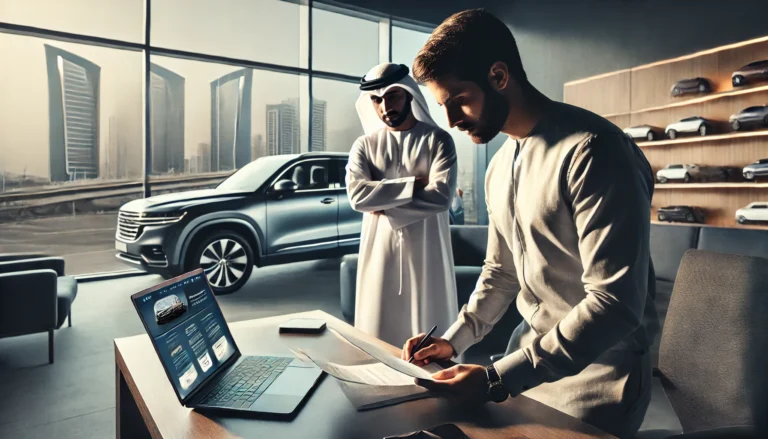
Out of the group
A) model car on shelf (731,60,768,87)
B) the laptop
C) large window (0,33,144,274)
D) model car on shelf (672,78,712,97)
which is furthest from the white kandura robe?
large window (0,33,144,274)

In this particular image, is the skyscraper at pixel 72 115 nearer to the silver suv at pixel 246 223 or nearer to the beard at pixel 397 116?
the silver suv at pixel 246 223

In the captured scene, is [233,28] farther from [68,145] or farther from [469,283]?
[469,283]

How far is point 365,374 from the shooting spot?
0.91m

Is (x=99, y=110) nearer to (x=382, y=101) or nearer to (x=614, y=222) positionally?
(x=382, y=101)

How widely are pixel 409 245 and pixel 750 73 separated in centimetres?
378

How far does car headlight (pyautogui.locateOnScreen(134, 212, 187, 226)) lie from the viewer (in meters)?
4.49

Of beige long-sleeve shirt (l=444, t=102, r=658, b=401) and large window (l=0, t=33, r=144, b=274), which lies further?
large window (l=0, t=33, r=144, b=274)

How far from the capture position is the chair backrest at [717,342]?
3.16ft

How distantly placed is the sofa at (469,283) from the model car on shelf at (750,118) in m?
2.54

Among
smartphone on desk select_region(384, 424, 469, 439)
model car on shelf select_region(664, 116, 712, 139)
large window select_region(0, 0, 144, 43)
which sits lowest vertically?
smartphone on desk select_region(384, 424, 469, 439)

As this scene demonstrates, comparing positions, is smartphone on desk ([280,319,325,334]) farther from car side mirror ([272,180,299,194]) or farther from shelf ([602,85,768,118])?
shelf ([602,85,768,118])

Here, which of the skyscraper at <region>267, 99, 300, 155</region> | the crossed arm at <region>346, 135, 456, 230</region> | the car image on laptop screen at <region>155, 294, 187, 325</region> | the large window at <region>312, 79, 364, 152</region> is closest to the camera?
the car image on laptop screen at <region>155, 294, 187, 325</region>

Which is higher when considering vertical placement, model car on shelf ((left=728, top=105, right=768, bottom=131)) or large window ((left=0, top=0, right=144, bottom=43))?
large window ((left=0, top=0, right=144, bottom=43))

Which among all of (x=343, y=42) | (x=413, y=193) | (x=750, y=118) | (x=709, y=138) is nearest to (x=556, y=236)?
(x=413, y=193)
